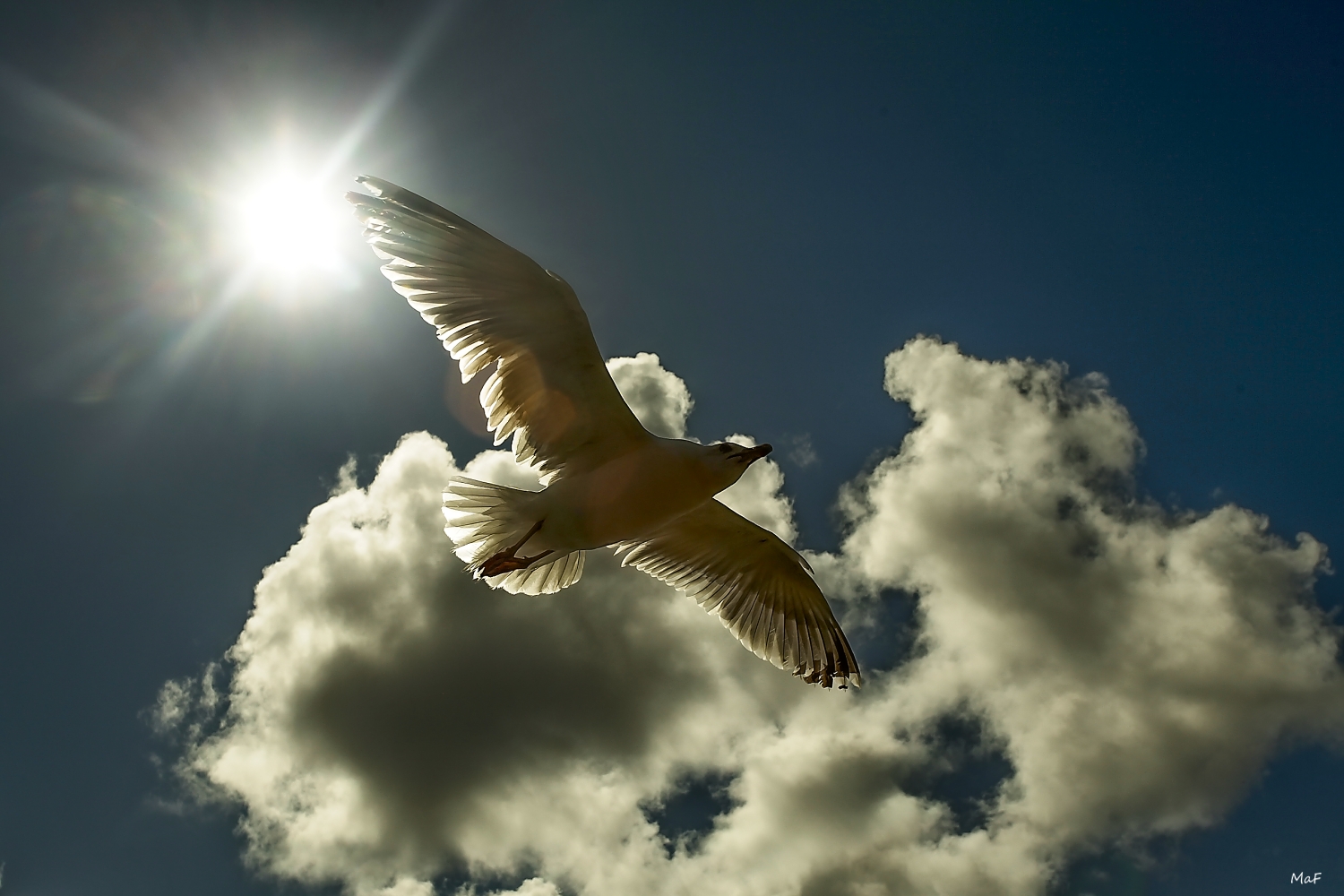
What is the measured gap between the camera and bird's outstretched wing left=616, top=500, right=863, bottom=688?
9969 mm

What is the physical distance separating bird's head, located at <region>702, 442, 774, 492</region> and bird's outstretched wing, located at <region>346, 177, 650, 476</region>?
2.27 feet

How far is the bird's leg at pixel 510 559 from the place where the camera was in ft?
27.6

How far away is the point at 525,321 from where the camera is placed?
26.1 ft

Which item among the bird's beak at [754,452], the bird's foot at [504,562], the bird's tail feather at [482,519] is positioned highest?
the bird's beak at [754,452]

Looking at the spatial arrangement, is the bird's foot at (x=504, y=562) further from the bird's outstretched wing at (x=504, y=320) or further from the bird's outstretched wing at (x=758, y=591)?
the bird's outstretched wing at (x=758, y=591)

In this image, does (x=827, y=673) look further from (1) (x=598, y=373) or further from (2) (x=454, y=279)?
(2) (x=454, y=279)

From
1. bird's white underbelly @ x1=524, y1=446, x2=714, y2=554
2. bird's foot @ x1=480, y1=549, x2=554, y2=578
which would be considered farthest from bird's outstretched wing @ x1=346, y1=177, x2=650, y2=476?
bird's foot @ x1=480, y1=549, x2=554, y2=578

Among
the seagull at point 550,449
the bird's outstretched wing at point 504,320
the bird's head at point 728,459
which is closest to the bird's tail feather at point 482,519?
the seagull at point 550,449

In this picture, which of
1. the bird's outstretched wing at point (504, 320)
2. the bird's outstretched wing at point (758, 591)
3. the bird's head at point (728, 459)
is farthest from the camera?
the bird's outstretched wing at point (758, 591)

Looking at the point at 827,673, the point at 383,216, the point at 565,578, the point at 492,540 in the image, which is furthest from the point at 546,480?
the point at 827,673

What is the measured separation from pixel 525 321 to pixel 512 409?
92 centimetres

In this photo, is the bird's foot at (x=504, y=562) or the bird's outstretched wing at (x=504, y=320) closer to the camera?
the bird's outstretched wing at (x=504, y=320)

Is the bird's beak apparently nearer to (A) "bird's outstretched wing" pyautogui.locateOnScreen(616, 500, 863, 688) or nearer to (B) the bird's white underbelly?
(B) the bird's white underbelly

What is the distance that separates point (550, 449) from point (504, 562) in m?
1.13
